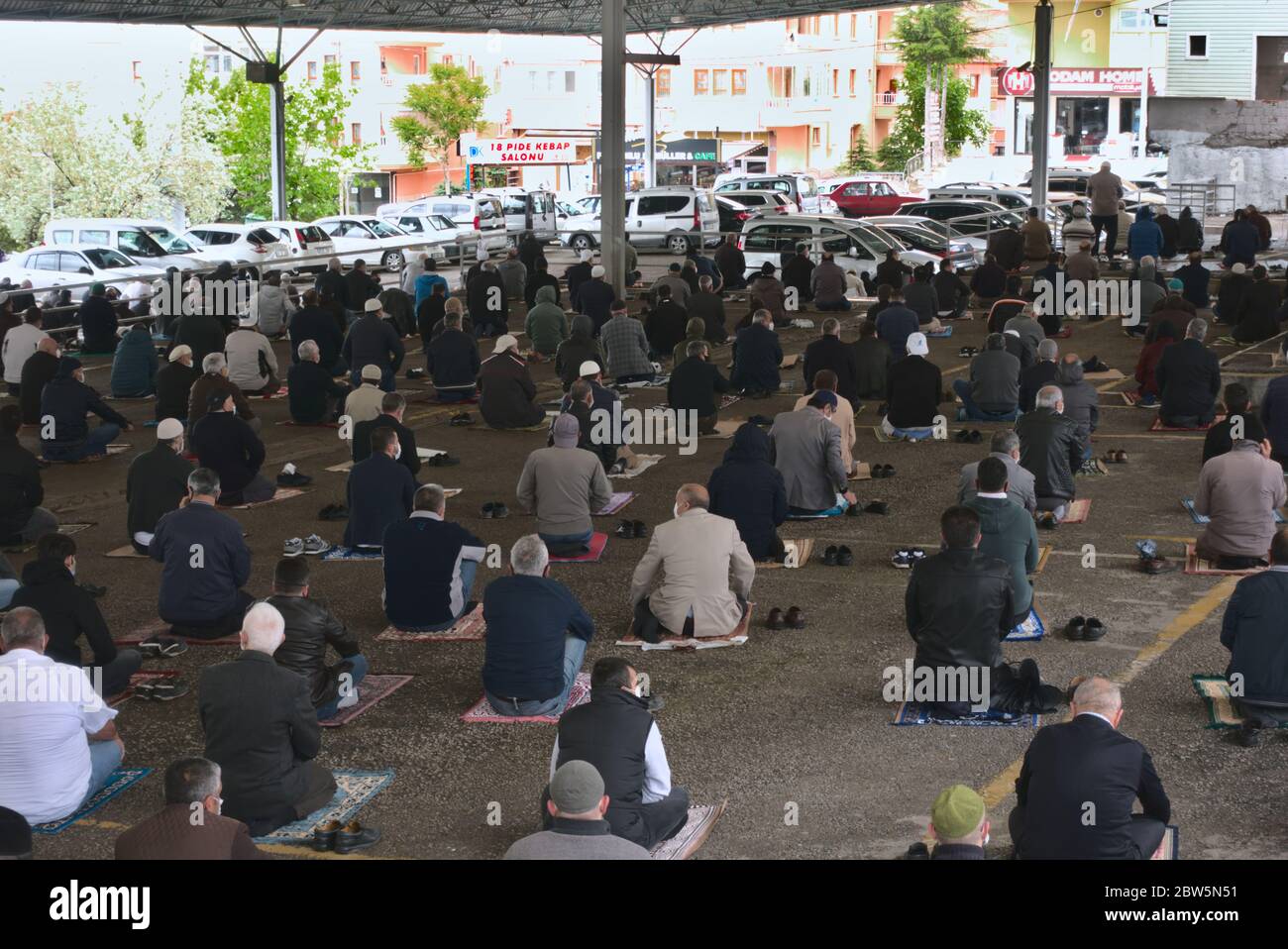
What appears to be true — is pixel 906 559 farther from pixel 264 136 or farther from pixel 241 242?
pixel 264 136

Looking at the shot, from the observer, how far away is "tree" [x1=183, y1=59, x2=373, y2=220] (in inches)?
2331

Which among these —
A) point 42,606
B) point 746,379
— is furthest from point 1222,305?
point 42,606

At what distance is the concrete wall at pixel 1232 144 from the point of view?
160 ft

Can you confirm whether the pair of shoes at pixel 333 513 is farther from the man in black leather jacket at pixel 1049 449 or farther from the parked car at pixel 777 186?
the parked car at pixel 777 186

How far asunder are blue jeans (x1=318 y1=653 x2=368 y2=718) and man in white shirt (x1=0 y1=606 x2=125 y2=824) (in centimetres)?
161

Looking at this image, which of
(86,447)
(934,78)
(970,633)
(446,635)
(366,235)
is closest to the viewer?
(970,633)

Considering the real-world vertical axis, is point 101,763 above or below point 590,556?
below

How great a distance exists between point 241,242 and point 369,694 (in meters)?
30.7

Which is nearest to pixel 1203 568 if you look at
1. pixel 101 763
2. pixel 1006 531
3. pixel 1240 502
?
pixel 1240 502

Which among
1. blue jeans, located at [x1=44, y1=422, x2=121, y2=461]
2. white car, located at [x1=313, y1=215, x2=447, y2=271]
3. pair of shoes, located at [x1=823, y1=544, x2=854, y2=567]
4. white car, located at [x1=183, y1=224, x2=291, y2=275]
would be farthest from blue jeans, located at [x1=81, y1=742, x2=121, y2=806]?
white car, located at [x1=313, y1=215, x2=447, y2=271]

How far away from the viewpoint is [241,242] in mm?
39625

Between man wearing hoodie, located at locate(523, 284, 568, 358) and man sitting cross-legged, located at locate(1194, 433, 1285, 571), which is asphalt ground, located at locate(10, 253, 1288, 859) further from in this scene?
man wearing hoodie, located at locate(523, 284, 568, 358)

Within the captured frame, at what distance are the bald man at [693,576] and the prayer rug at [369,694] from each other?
1.75 m

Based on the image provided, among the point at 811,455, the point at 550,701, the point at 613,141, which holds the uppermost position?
the point at 613,141
